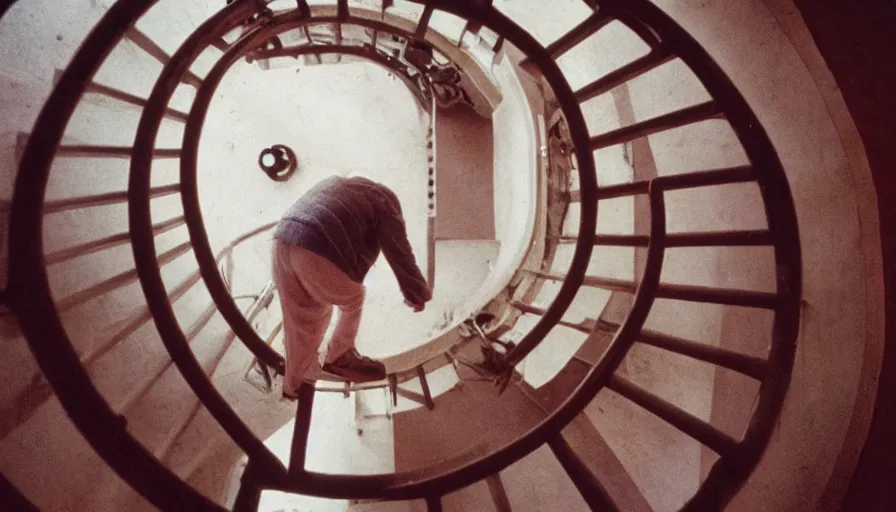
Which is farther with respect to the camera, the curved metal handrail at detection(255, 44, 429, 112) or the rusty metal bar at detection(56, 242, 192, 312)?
the curved metal handrail at detection(255, 44, 429, 112)

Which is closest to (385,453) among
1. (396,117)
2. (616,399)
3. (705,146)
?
(616,399)

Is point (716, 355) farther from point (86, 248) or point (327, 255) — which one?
point (86, 248)

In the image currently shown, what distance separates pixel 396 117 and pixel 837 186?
563 cm

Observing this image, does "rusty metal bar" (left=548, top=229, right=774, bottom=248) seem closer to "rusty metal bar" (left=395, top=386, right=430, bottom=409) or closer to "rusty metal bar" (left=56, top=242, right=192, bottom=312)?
"rusty metal bar" (left=56, top=242, right=192, bottom=312)

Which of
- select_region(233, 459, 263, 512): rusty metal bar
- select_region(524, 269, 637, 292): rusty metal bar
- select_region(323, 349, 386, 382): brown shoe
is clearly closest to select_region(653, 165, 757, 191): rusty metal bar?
select_region(524, 269, 637, 292): rusty metal bar

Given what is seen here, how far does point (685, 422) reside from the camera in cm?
206

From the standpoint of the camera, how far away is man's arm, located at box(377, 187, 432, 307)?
3.18 m

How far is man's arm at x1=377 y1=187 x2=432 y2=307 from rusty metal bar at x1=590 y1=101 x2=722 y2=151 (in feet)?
4.66

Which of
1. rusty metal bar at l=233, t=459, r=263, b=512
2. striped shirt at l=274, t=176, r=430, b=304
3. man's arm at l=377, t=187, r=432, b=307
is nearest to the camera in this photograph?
rusty metal bar at l=233, t=459, r=263, b=512

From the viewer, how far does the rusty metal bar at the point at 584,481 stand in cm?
202

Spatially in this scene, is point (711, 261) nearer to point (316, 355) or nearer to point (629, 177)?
point (629, 177)

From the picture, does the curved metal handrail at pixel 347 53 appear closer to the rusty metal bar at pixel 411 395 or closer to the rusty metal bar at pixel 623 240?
the rusty metal bar at pixel 623 240

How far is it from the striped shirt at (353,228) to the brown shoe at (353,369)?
751 millimetres

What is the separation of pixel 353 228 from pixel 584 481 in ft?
6.17
